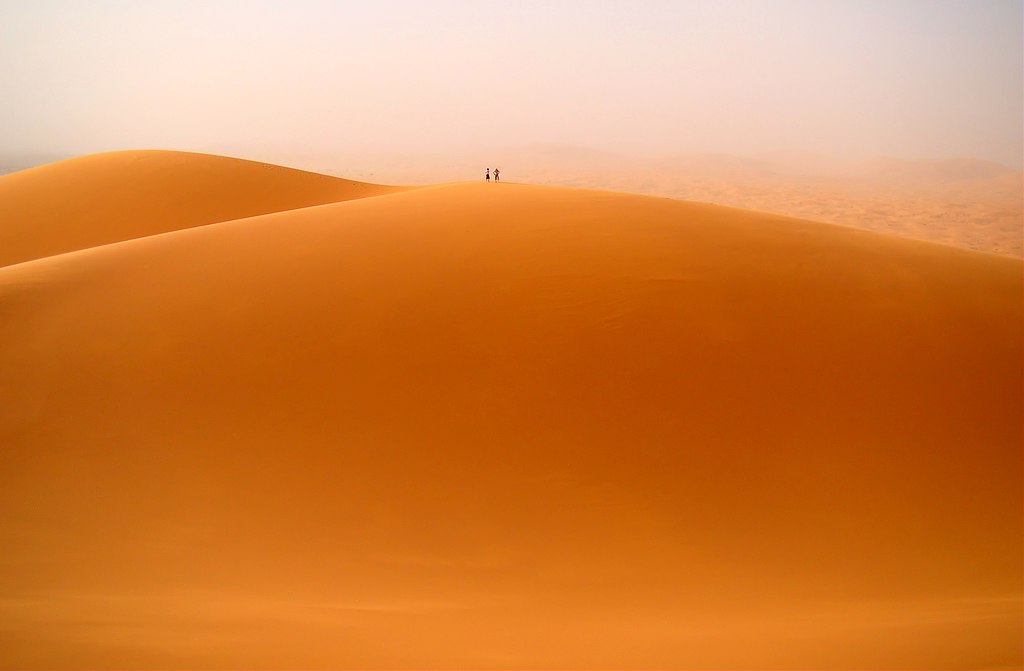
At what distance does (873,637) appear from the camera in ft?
11.2

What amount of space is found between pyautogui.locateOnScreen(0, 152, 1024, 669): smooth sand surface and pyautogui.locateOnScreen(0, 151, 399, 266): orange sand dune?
9245 millimetres

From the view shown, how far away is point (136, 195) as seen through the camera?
17500mm

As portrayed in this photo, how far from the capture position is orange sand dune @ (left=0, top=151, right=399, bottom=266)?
16.4m

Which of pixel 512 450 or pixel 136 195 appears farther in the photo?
pixel 136 195

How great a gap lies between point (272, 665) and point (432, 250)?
16.5 ft

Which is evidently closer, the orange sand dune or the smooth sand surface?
the smooth sand surface

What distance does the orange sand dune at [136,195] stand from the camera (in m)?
16.4

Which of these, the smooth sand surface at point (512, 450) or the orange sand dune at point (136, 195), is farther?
the orange sand dune at point (136, 195)

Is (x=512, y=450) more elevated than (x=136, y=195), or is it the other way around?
(x=136, y=195)

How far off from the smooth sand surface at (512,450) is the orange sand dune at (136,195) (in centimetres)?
925

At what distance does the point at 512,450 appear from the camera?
5.24 m

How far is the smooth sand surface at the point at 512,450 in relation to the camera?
3488 millimetres

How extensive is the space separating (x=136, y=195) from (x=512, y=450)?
15341 mm

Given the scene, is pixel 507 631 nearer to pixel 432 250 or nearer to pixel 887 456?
pixel 887 456
